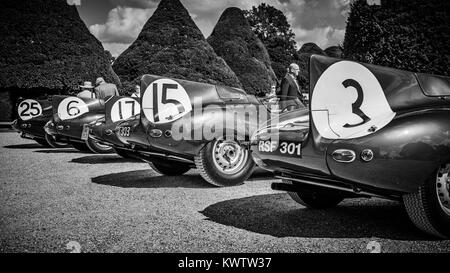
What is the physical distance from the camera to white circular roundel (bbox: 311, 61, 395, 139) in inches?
111

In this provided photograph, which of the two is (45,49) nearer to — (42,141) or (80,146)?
(42,141)

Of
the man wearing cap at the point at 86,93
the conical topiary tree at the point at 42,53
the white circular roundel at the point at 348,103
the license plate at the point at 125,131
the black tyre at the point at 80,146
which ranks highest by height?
the conical topiary tree at the point at 42,53

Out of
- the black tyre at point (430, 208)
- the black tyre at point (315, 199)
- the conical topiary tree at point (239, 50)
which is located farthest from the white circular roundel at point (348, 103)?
the conical topiary tree at point (239, 50)

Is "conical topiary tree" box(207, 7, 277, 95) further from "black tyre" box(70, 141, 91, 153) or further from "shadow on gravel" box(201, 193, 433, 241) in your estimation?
"shadow on gravel" box(201, 193, 433, 241)

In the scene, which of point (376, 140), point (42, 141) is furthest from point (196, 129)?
point (42, 141)

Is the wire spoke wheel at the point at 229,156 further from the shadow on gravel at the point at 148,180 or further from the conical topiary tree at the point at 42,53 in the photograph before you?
the conical topiary tree at the point at 42,53

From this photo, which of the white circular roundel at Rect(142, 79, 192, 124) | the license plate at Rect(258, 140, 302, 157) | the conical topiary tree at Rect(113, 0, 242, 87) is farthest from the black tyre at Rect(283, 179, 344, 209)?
the conical topiary tree at Rect(113, 0, 242, 87)

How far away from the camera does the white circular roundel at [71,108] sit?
346 inches

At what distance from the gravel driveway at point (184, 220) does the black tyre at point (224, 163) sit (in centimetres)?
15

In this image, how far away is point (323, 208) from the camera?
397cm

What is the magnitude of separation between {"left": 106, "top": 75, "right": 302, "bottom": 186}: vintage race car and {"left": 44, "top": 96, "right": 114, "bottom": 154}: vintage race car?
3748 mm
